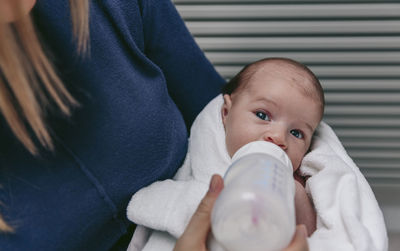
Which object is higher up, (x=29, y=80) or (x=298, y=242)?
(x=29, y=80)

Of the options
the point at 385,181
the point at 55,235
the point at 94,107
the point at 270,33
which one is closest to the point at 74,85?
the point at 94,107

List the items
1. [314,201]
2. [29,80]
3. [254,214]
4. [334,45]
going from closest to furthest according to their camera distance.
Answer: [254,214] < [29,80] < [314,201] < [334,45]

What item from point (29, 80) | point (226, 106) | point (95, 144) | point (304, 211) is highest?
point (29, 80)

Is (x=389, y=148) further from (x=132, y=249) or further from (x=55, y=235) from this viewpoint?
(x=55, y=235)

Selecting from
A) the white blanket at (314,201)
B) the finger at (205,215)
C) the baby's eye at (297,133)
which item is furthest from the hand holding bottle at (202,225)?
the baby's eye at (297,133)

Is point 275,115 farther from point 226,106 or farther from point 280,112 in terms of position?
point 226,106

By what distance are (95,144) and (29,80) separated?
171 mm

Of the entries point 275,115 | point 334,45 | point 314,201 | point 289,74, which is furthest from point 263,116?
point 334,45

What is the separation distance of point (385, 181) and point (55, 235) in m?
1.04

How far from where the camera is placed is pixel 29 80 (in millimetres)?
741

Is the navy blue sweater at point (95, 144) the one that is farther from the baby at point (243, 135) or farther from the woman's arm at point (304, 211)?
the woman's arm at point (304, 211)

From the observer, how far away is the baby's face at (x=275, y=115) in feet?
3.12

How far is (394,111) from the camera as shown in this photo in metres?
1.20

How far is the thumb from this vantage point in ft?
2.11
